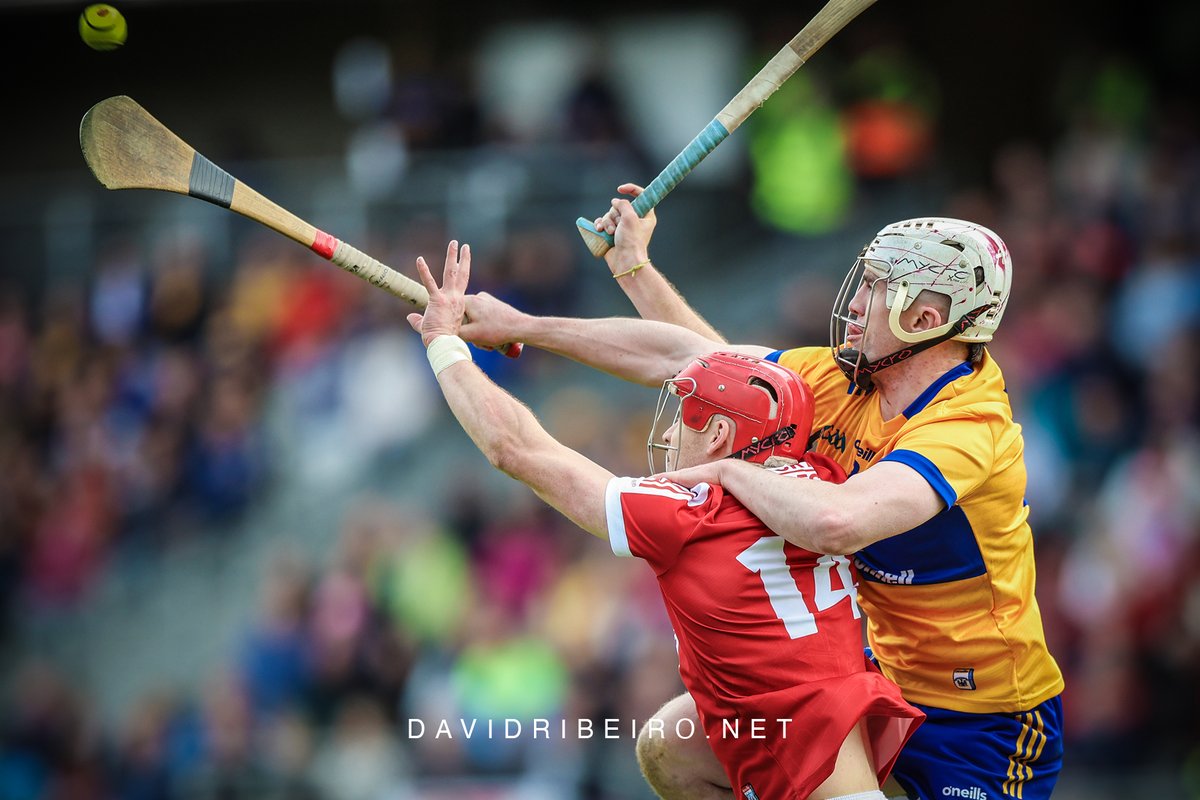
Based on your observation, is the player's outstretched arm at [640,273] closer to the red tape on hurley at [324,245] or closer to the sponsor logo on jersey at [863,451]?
the sponsor logo on jersey at [863,451]

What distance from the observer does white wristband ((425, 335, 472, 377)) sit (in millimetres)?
4355

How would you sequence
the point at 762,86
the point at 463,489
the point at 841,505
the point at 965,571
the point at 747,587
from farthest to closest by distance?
the point at 463,489 < the point at 762,86 < the point at 965,571 < the point at 747,587 < the point at 841,505

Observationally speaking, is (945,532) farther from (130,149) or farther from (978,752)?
(130,149)

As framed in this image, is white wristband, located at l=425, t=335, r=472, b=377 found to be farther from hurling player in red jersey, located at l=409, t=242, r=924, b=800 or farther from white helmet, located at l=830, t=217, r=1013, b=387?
white helmet, located at l=830, t=217, r=1013, b=387

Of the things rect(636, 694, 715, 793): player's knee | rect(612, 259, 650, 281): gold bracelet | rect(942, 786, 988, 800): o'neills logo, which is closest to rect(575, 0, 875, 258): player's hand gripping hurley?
rect(612, 259, 650, 281): gold bracelet

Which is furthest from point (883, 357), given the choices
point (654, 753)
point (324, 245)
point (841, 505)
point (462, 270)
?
point (324, 245)

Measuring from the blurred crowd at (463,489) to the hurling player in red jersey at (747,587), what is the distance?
3.97 meters

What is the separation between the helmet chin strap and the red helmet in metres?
0.25

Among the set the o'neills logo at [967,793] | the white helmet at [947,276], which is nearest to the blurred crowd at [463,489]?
the o'neills logo at [967,793]

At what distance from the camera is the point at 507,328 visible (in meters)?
4.96

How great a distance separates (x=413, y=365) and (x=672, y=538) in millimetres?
6846

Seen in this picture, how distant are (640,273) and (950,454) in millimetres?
1483

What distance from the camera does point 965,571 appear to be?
4238mm

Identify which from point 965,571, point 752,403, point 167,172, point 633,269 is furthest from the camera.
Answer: point 633,269
